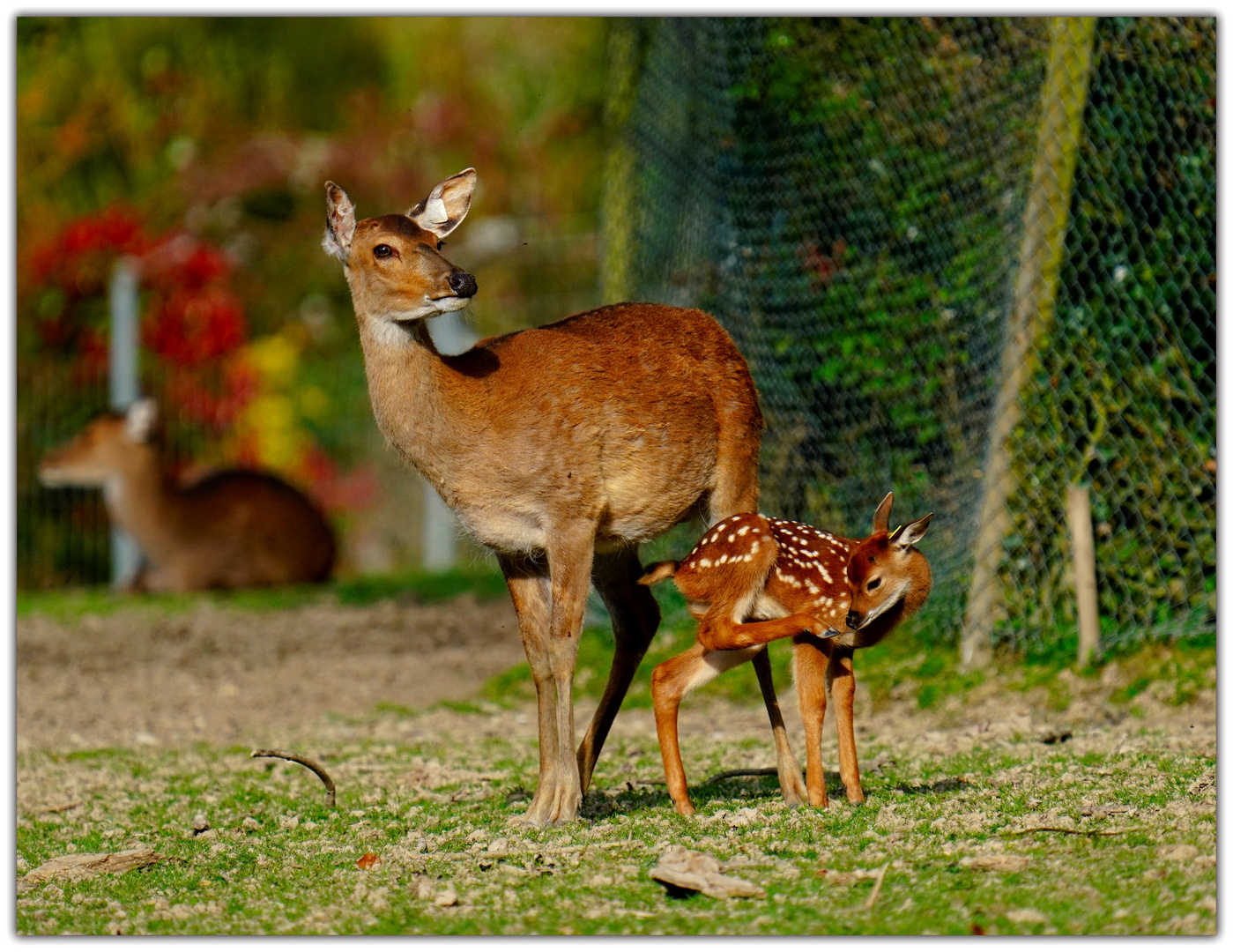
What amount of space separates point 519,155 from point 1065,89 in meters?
13.9

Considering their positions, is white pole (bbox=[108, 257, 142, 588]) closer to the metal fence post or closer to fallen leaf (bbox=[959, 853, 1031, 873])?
the metal fence post

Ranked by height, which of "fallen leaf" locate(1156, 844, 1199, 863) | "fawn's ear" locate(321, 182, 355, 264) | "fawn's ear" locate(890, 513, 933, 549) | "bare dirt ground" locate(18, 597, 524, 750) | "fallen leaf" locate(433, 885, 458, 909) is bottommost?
"bare dirt ground" locate(18, 597, 524, 750)

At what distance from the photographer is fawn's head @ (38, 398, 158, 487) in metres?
12.8

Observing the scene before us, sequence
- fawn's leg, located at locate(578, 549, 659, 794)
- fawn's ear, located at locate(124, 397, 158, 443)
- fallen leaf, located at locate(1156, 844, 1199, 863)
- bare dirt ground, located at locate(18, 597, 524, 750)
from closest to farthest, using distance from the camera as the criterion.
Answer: fallen leaf, located at locate(1156, 844, 1199, 863), fawn's leg, located at locate(578, 549, 659, 794), bare dirt ground, located at locate(18, 597, 524, 750), fawn's ear, located at locate(124, 397, 158, 443)

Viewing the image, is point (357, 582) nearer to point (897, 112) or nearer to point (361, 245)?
point (897, 112)

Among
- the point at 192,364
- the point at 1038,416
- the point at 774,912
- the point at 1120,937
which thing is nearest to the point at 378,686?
the point at 1038,416

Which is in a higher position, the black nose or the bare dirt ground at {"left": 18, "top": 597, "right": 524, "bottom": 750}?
the black nose

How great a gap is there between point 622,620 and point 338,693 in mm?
3437

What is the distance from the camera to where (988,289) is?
7.84 m

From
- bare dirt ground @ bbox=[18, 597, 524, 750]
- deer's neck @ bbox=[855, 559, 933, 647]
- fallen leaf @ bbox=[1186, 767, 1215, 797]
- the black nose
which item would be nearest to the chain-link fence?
fallen leaf @ bbox=[1186, 767, 1215, 797]

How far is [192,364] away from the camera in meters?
14.8

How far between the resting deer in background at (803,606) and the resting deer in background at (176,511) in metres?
8.49

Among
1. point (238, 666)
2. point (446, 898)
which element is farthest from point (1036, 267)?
point (238, 666)

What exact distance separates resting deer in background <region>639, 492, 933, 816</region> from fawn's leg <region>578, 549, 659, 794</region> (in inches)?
24.0
